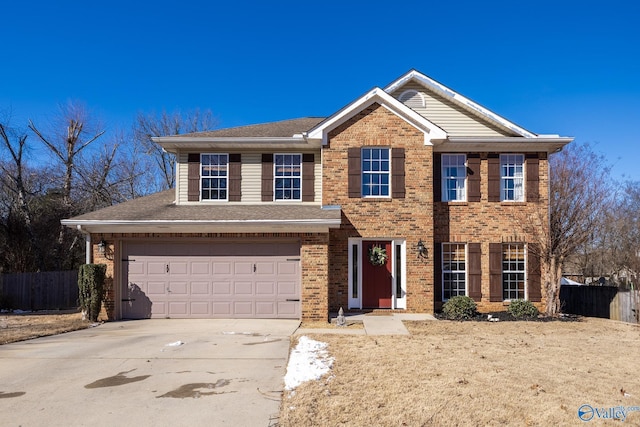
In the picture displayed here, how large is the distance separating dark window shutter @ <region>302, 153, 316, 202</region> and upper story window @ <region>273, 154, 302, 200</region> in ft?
0.50

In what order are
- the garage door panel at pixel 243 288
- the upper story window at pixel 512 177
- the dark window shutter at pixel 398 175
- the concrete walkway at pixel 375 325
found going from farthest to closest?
the upper story window at pixel 512 177 < the dark window shutter at pixel 398 175 < the garage door panel at pixel 243 288 < the concrete walkway at pixel 375 325

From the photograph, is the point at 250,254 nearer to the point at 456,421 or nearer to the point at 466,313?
the point at 466,313

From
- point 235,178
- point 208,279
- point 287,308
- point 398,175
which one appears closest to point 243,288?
point 208,279

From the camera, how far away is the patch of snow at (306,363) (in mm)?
6508

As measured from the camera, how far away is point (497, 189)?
46.8 ft

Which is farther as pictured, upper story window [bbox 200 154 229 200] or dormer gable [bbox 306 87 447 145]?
upper story window [bbox 200 154 229 200]

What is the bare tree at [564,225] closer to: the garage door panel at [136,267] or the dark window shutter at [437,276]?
the dark window shutter at [437,276]

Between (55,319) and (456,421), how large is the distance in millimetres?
12254

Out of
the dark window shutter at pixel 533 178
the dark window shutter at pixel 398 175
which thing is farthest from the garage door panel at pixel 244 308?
the dark window shutter at pixel 533 178

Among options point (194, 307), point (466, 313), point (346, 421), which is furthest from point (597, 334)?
point (194, 307)

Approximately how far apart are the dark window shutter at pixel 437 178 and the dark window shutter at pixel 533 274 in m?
3.22

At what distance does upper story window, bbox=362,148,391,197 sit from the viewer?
13672mm

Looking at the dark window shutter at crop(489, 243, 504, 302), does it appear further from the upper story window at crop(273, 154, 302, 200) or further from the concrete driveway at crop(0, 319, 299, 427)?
the concrete driveway at crop(0, 319, 299, 427)

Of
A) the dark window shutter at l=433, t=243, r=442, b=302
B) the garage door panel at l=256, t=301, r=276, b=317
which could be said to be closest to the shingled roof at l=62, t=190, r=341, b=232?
the garage door panel at l=256, t=301, r=276, b=317
